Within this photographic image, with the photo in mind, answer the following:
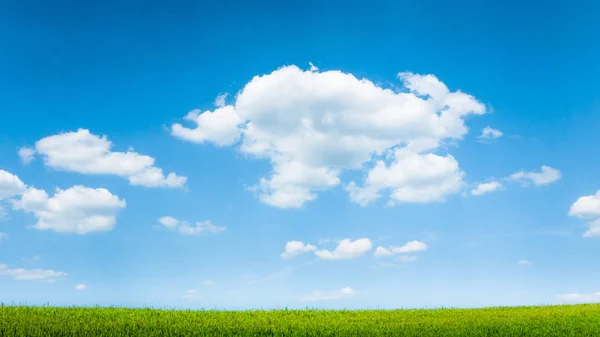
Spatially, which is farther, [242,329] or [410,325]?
[410,325]

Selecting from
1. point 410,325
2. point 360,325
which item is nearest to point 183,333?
point 360,325

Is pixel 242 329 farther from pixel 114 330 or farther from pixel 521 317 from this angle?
pixel 521 317

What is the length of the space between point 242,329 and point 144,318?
17.8 feet

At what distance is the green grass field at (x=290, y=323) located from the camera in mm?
20078

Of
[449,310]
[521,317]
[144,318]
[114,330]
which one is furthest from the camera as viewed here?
[449,310]

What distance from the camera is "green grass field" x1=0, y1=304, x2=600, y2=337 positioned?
20078mm

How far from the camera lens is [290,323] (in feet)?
79.5

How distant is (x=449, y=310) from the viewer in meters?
32.2

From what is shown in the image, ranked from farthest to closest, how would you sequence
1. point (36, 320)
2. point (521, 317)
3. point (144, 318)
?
point (521, 317) < point (144, 318) < point (36, 320)

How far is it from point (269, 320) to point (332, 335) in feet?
17.3

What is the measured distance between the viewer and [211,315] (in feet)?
87.0

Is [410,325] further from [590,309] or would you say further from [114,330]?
[590,309]

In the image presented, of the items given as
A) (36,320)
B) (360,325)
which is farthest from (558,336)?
(36,320)

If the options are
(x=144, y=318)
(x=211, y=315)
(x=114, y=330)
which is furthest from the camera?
(x=211, y=315)
